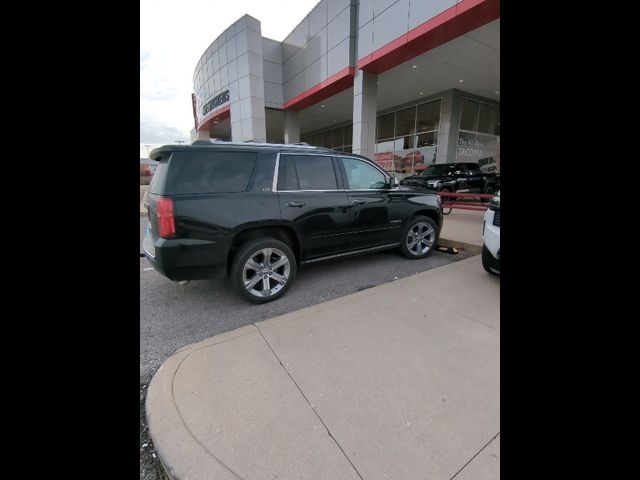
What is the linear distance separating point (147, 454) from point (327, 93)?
14533 mm

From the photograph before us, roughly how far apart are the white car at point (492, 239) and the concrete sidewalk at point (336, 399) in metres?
1.08

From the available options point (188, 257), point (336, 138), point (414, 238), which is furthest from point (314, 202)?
point (336, 138)

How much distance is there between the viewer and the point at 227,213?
126 inches

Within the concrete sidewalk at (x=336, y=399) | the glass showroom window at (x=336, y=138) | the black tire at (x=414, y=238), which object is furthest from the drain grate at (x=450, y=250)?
the glass showroom window at (x=336, y=138)

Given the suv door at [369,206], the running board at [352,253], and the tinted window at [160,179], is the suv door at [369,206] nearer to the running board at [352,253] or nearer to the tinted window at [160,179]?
the running board at [352,253]

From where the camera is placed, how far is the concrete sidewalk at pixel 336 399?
5.33ft

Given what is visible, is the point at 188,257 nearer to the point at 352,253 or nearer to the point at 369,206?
the point at 352,253

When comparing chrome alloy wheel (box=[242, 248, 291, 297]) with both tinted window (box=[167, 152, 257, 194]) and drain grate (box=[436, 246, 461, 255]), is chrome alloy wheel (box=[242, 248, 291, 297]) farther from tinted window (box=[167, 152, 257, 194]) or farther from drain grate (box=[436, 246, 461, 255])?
drain grate (box=[436, 246, 461, 255])

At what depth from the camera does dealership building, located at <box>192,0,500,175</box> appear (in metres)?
9.53

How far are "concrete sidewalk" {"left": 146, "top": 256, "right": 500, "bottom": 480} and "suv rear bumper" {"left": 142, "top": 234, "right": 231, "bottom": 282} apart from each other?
811 millimetres

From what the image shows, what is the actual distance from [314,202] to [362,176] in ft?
3.38
